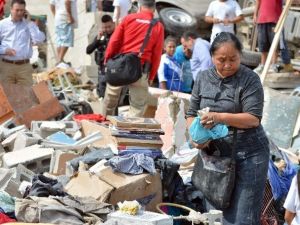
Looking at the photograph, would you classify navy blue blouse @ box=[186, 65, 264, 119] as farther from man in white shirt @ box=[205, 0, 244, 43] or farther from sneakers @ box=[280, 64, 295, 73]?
man in white shirt @ box=[205, 0, 244, 43]

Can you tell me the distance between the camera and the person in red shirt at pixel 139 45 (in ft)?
31.1

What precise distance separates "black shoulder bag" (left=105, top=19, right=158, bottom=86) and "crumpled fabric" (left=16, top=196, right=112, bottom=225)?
3.59 meters

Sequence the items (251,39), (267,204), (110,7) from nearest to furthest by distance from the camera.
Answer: (267,204) < (251,39) < (110,7)

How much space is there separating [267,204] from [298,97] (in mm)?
2811

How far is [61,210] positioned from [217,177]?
4.05 feet

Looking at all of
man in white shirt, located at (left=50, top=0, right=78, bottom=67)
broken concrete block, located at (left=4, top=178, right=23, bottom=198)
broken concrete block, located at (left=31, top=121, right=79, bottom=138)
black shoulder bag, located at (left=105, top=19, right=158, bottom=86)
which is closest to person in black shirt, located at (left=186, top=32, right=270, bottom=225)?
broken concrete block, located at (left=4, top=178, right=23, bottom=198)

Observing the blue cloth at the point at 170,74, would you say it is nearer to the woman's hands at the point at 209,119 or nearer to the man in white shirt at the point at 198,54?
the man in white shirt at the point at 198,54

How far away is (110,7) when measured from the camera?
16.3 metres

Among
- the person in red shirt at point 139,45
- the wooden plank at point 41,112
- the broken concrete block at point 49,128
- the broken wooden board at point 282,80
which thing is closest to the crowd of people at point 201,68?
the person in red shirt at point 139,45

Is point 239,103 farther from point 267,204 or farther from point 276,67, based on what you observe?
point 276,67

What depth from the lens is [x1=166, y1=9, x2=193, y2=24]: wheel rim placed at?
48.8ft

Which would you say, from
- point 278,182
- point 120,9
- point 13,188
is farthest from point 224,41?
point 120,9

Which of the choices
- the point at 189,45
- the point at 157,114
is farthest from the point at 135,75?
the point at 189,45

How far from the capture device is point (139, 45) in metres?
9.55
